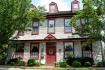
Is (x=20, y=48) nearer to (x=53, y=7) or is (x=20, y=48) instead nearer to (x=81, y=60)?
(x=53, y=7)

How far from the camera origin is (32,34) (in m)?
30.5

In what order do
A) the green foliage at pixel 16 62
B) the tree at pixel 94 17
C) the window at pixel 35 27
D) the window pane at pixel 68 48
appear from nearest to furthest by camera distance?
the tree at pixel 94 17
the green foliage at pixel 16 62
the window pane at pixel 68 48
the window at pixel 35 27

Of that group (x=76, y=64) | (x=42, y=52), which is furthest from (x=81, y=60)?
(x=42, y=52)

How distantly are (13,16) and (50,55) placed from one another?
8.46m

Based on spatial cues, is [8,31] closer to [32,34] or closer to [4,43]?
[4,43]

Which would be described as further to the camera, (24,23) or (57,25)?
(57,25)

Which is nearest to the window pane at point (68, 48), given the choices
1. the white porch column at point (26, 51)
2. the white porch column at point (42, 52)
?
the white porch column at point (42, 52)

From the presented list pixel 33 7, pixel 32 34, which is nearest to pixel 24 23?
pixel 33 7

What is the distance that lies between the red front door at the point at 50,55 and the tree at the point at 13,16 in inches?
235

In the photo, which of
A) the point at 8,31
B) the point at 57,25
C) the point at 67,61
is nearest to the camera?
the point at 8,31

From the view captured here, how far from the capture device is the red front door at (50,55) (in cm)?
2958

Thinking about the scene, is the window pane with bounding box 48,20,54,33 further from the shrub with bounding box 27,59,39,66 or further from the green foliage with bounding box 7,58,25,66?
the green foliage with bounding box 7,58,25,66

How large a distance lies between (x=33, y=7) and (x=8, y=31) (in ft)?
14.0

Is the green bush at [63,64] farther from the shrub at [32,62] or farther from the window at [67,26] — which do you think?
the window at [67,26]
